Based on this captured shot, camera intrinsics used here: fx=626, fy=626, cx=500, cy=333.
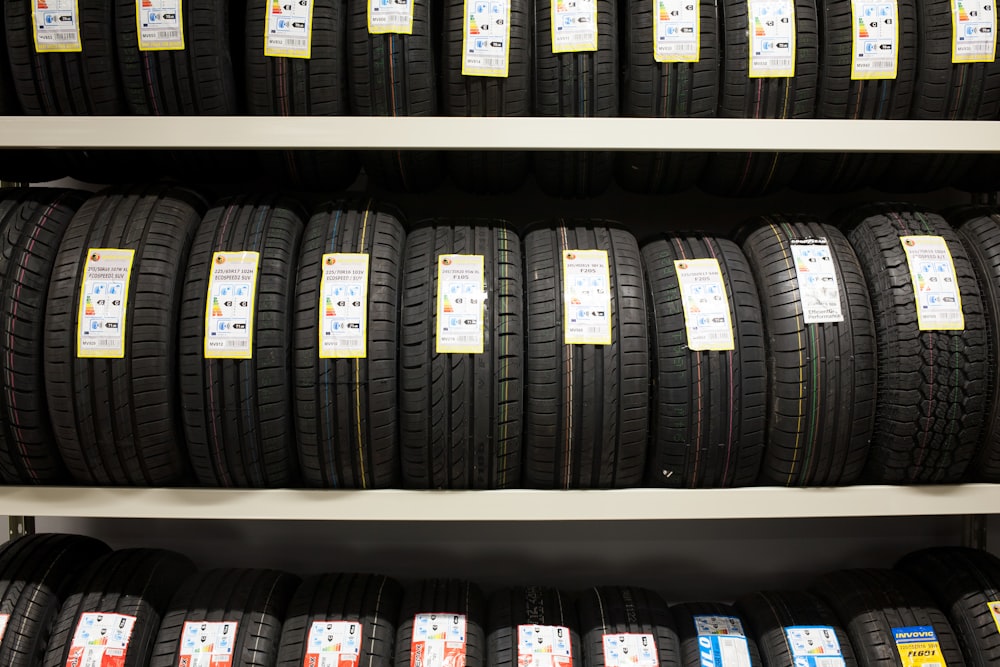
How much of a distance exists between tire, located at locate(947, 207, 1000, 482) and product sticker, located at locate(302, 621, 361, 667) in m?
1.59

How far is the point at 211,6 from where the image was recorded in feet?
4.83

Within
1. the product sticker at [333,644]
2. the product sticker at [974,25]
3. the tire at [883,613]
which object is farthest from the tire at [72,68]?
the tire at [883,613]

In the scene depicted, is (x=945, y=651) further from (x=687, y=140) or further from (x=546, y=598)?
(x=687, y=140)

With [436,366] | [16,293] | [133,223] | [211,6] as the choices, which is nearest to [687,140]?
[436,366]

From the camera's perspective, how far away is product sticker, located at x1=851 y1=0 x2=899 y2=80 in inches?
59.1

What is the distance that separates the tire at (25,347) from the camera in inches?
55.9

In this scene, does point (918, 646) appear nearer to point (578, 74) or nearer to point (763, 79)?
point (763, 79)

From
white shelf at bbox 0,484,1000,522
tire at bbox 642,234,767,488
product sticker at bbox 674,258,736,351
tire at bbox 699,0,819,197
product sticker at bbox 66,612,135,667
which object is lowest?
product sticker at bbox 66,612,135,667

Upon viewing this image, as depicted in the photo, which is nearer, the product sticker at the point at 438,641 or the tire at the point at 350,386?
the tire at the point at 350,386

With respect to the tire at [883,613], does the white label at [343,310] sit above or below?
above

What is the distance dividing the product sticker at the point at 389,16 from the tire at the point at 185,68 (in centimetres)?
37

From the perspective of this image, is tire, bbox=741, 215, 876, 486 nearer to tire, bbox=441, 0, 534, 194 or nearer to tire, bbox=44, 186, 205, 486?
tire, bbox=441, 0, 534, 194

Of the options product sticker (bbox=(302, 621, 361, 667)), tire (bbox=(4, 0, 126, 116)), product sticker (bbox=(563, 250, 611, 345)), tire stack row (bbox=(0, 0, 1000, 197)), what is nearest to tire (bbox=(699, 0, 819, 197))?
tire stack row (bbox=(0, 0, 1000, 197))

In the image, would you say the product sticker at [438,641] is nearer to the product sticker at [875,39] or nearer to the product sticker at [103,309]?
the product sticker at [103,309]
